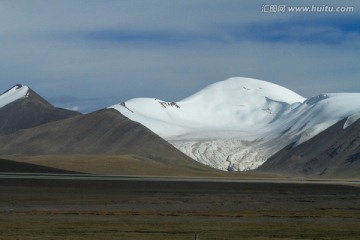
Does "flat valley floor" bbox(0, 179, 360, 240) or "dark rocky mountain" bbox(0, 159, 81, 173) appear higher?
"dark rocky mountain" bbox(0, 159, 81, 173)

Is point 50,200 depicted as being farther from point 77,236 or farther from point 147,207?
point 77,236

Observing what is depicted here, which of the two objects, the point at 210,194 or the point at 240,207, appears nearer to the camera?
the point at 240,207

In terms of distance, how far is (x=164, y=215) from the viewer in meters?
56.3

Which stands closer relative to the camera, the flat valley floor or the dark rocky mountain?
the flat valley floor

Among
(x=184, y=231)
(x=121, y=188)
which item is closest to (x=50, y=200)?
(x=121, y=188)

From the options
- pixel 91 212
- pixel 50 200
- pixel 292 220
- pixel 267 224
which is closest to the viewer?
pixel 267 224

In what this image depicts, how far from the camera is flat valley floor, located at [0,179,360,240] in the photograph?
42500 mm

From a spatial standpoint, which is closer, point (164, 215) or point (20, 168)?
point (164, 215)

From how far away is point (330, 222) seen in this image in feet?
171

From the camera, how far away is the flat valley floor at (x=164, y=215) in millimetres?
42500

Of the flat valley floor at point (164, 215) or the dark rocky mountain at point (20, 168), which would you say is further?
the dark rocky mountain at point (20, 168)

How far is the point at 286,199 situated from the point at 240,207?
577 inches

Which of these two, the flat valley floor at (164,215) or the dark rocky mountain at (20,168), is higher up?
the dark rocky mountain at (20,168)

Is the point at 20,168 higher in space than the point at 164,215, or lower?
higher
